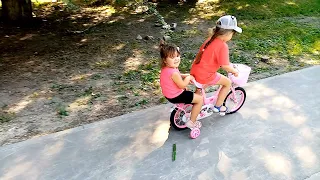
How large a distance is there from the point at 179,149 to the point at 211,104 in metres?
0.69

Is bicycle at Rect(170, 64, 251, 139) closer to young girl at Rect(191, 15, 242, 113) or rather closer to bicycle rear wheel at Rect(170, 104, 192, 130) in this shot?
bicycle rear wheel at Rect(170, 104, 192, 130)

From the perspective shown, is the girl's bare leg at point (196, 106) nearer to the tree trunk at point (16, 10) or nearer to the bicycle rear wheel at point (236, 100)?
the bicycle rear wheel at point (236, 100)

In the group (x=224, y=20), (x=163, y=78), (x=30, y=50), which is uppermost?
(x=224, y=20)

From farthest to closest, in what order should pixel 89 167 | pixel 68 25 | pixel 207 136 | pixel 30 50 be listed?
pixel 68 25, pixel 30 50, pixel 207 136, pixel 89 167

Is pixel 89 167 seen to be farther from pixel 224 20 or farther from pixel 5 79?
pixel 5 79

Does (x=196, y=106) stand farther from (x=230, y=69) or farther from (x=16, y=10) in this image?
(x=16, y=10)

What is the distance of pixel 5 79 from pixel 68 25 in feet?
9.57

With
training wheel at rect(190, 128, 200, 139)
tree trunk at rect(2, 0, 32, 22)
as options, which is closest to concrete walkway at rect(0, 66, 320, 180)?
training wheel at rect(190, 128, 200, 139)

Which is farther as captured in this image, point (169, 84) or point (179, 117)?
point (179, 117)

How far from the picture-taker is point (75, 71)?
17.9ft

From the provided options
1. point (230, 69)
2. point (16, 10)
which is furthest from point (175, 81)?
point (16, 10)

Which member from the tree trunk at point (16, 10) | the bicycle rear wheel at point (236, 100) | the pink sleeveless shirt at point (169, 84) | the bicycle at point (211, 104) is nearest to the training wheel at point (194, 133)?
the bicycle at point (211, 104)

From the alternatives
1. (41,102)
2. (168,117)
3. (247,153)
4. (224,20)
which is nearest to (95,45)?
(41,102)

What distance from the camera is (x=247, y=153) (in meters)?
3.41
